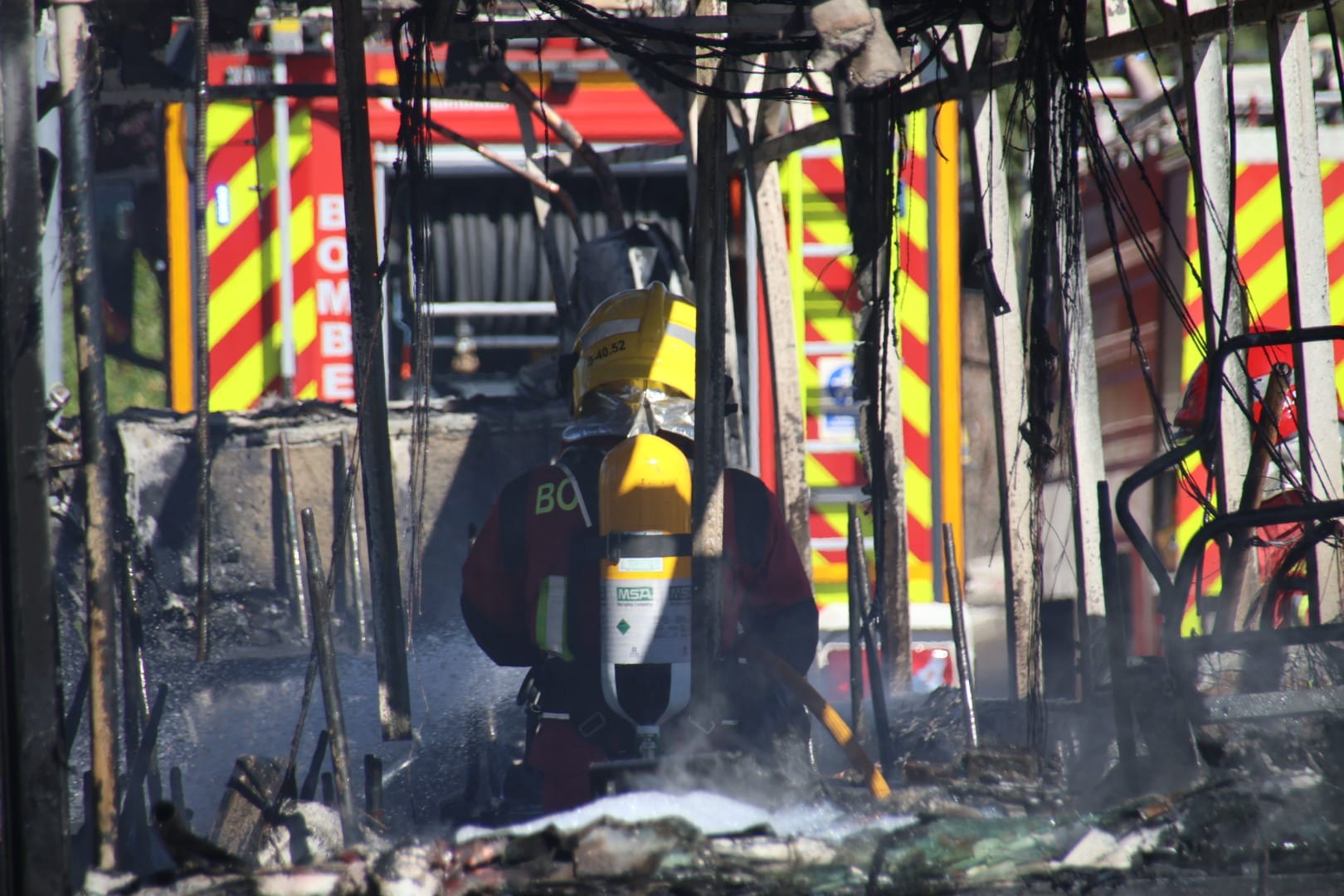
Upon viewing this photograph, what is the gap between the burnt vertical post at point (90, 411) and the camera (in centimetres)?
298

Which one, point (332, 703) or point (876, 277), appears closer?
point (332, 703)

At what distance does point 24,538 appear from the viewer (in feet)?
6.01

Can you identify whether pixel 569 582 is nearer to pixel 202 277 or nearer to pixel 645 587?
pixel 645 587

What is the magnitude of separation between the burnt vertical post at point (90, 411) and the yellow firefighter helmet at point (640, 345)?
4.28ft

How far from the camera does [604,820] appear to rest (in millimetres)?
1850

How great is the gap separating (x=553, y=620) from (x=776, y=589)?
715mm

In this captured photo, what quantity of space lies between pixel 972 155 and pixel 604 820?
2582 mm

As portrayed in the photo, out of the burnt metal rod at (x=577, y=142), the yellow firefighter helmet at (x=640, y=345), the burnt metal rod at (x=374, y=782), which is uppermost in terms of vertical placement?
the burnt metal rod at (x=577, y=142)

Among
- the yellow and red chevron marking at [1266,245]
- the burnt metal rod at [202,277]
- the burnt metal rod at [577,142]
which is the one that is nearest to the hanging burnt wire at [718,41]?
the burnt metal rod at [202,277]

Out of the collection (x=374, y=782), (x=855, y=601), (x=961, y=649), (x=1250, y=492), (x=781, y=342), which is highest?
(x=781, y=342)

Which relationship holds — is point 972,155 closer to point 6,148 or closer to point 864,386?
point 864,386

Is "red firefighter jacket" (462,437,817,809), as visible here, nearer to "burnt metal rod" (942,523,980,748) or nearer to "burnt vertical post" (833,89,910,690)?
"burnt vertical post" (833,89,910,690)

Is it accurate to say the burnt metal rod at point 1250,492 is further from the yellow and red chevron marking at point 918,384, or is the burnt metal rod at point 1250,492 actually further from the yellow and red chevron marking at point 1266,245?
the yellow and red chevron marking at point 1266,245

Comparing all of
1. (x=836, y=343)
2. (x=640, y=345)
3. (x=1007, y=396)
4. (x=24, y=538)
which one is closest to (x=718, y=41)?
(x=640, y=345)
